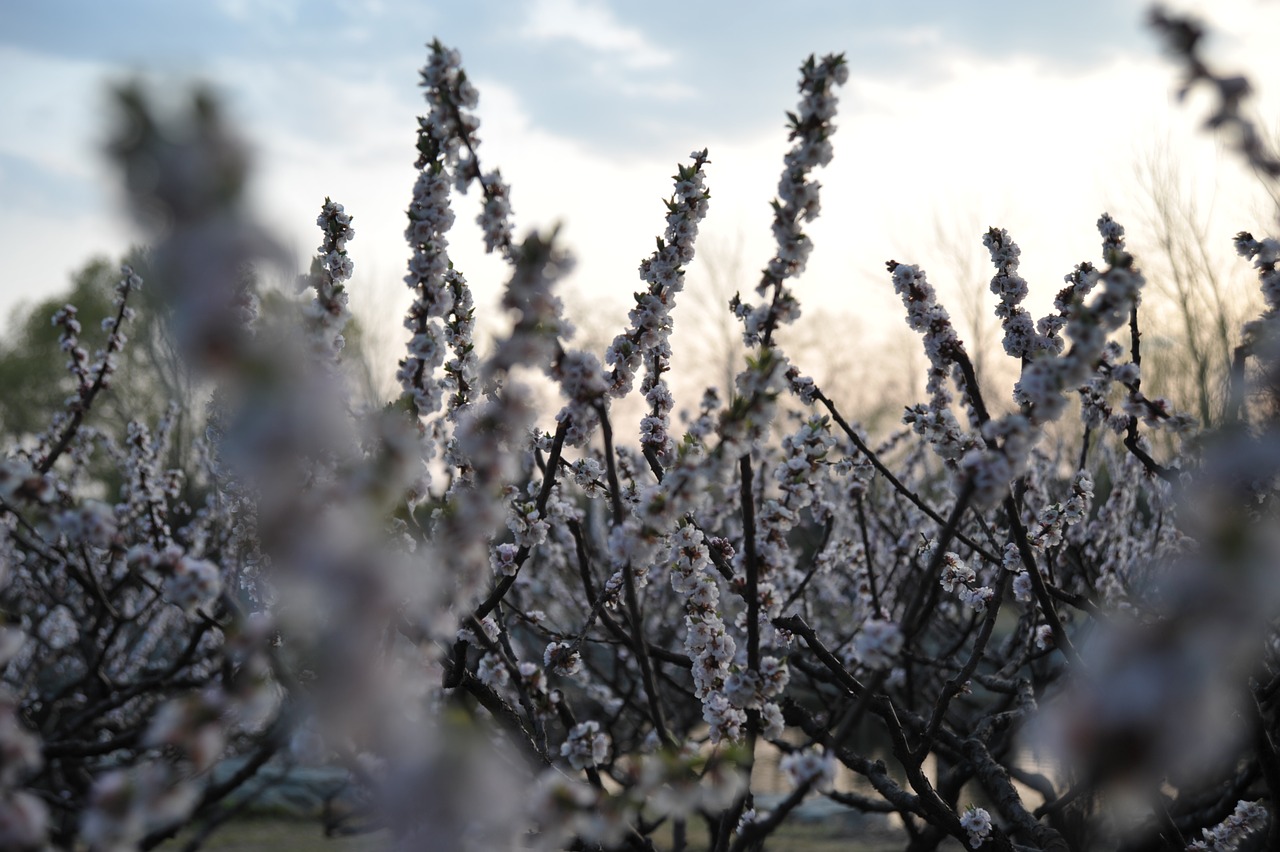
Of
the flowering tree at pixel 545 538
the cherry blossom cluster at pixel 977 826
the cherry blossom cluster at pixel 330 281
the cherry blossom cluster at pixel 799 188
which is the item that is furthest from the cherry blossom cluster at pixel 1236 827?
the cherry blossom cluster at pixel 330 281

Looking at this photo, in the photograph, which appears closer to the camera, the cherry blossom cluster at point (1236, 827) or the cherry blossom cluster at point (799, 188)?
the cherry blossom cluster at point (799, 188)

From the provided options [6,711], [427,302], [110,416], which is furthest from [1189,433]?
[110,416]

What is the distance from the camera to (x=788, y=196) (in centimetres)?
210

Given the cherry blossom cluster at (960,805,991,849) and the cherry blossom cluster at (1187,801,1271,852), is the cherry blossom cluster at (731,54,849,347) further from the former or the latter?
the cherry blossom cluster at (1187,801,1271,852)

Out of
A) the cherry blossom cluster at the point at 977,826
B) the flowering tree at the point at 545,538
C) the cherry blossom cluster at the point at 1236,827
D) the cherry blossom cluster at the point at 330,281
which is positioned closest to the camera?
the flowering tree at the point at 545,538

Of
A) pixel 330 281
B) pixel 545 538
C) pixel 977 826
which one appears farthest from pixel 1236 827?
pixel 330 281

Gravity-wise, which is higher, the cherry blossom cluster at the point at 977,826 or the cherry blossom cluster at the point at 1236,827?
the cherry blossom cluster at the point at 977,826

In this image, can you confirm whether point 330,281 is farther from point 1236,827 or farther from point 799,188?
point 1236,827

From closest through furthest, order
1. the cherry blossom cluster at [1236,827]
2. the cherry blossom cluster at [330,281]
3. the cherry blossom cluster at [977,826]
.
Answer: the cherry blossom cluster at [330,281] → the cherry blossom cluster at [977,826] → the cherry blossom cluster at [1236,827]

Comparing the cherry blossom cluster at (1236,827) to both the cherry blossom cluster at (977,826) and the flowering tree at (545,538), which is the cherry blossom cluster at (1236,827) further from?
the cherry blossom cluster at (977,826)

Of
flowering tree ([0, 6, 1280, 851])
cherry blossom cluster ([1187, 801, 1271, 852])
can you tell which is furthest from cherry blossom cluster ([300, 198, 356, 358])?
cherry blossom cluster ([1187, 801, 1271, 852])

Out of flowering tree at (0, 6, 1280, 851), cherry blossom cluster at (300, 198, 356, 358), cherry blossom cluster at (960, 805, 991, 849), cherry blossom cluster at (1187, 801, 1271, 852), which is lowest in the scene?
cherry blossom cluster at (1187, 801, 1271, 852)

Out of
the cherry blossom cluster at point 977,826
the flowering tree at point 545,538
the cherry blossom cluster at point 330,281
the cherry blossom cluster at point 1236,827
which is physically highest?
the cherry blossom cluster at point 330,281

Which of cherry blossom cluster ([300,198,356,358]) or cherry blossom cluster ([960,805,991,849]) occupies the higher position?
cherry blossom cluster ([300,198,356,358])
